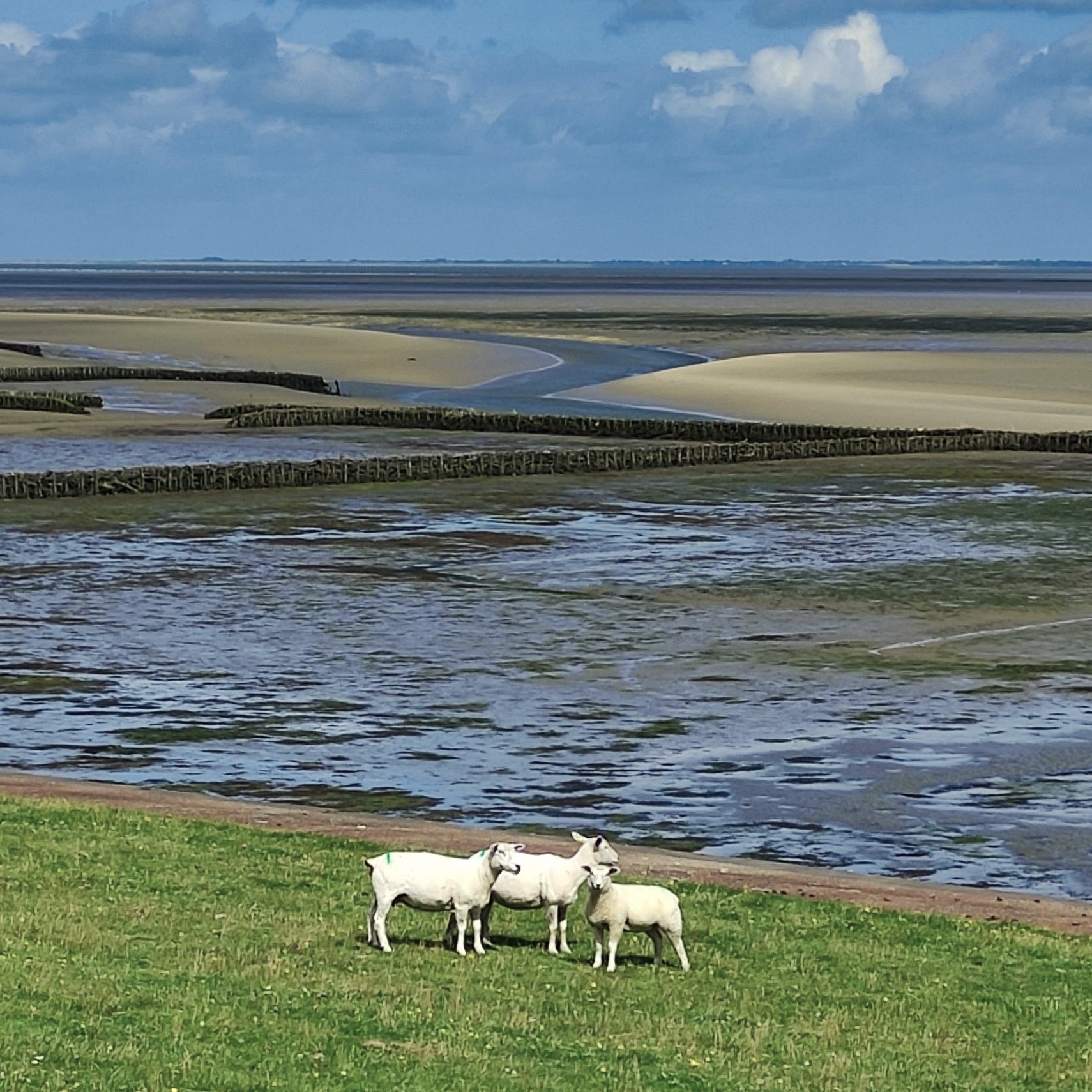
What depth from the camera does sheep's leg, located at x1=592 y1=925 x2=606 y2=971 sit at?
13336 millimetres

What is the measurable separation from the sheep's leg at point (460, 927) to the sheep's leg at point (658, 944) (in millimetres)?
1194

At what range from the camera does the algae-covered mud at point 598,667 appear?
20609mm

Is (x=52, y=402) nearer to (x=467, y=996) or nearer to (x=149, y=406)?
(x=149, y=406)

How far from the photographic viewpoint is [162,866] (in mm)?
15836

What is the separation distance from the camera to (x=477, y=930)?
1356cm

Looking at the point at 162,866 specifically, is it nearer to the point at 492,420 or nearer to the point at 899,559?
the point at 899,559

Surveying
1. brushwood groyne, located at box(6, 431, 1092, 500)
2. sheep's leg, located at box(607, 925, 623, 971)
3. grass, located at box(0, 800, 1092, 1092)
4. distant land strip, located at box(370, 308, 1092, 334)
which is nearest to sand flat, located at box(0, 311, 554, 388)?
distant land strip, located at box(370, 308, 1092, 334)

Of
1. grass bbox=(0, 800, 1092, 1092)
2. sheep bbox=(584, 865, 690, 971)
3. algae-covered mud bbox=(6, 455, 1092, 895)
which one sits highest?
sheep bbox=(584, 865, 690, 971)

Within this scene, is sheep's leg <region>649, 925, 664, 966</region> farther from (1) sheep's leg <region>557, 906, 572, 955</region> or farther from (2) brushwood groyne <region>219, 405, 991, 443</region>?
(2) brushwood groyne <region>219, 405, 991, 443</region>

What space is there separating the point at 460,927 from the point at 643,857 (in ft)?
14.6

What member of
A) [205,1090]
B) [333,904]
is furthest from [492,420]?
[205,1090]

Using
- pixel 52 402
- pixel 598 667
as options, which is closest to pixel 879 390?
pixel 52 402

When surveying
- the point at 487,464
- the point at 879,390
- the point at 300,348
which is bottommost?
the point at 300,348

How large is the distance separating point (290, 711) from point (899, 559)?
16.7 metres
